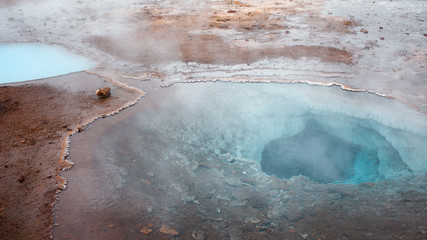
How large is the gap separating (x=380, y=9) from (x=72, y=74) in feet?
34.6

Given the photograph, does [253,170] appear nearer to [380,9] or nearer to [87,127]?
[87,127]

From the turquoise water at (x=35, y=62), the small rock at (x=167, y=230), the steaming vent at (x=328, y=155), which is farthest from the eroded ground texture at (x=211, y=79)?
the steaming vent at (x=328, y=155)

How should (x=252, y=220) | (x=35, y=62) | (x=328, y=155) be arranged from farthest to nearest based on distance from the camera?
(x=35, y=62) < (x=328, y=155) < (x=252, y=220)

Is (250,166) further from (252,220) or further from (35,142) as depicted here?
(35,142)

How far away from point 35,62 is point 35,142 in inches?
143

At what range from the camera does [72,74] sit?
21.4ft

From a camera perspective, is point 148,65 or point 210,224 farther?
point 148,65

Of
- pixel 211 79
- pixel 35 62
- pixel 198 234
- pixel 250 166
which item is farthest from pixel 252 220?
pixel 35 62

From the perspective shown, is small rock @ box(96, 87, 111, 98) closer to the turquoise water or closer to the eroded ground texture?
the eroded ground texture

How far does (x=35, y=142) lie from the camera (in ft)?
14.3

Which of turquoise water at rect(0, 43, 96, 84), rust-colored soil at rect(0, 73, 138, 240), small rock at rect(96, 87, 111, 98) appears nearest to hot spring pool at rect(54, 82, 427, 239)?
rust-colored soil at rect(0, 73, 138, 240)

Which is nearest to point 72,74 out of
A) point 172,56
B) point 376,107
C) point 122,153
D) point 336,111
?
point 172,56

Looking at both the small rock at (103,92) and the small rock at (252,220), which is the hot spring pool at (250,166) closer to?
the small rock at (252,220)

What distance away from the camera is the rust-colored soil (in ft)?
10.6
